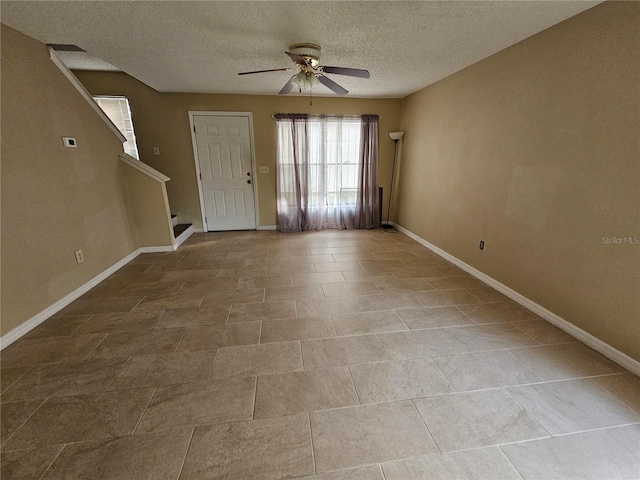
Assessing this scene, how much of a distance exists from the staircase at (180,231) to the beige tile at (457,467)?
4.01m

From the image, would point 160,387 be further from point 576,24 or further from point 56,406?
point 576,24

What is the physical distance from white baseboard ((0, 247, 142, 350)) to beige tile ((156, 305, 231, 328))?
0.98 meters

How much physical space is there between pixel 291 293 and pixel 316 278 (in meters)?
0.44

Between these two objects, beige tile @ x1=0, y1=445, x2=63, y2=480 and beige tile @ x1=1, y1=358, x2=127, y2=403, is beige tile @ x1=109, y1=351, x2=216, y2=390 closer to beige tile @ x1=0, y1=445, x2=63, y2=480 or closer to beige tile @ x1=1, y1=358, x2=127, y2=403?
beige tile @ x1=1, y1=358, x2=127, y2=403

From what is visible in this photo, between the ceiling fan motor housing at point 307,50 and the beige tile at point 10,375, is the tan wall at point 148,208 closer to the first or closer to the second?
the beige tile at point 10,375

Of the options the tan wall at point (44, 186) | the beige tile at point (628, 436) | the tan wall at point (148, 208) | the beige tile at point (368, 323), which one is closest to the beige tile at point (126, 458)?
Result: the beige tile at point (368, 323)

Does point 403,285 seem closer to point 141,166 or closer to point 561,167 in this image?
point 561,167

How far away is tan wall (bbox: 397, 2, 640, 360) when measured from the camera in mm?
1726

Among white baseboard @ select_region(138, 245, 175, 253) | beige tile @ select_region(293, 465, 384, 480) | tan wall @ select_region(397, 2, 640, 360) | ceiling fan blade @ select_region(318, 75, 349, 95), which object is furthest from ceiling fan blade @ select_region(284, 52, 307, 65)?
white baseboard @ select_region(138, 245, 175, 253)

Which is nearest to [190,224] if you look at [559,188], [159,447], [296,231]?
[296,231]

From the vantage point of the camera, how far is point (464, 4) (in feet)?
6.07

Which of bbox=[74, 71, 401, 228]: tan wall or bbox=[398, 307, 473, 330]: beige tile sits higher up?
bbox=[74, 71, 401, 228]: tan wall

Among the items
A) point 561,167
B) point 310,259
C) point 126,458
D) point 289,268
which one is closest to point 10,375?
point 126,458

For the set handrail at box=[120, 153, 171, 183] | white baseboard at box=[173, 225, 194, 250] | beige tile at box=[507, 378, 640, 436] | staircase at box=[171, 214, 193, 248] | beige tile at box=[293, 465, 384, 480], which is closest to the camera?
beige tile at box=[293, 465, 384, 480]
